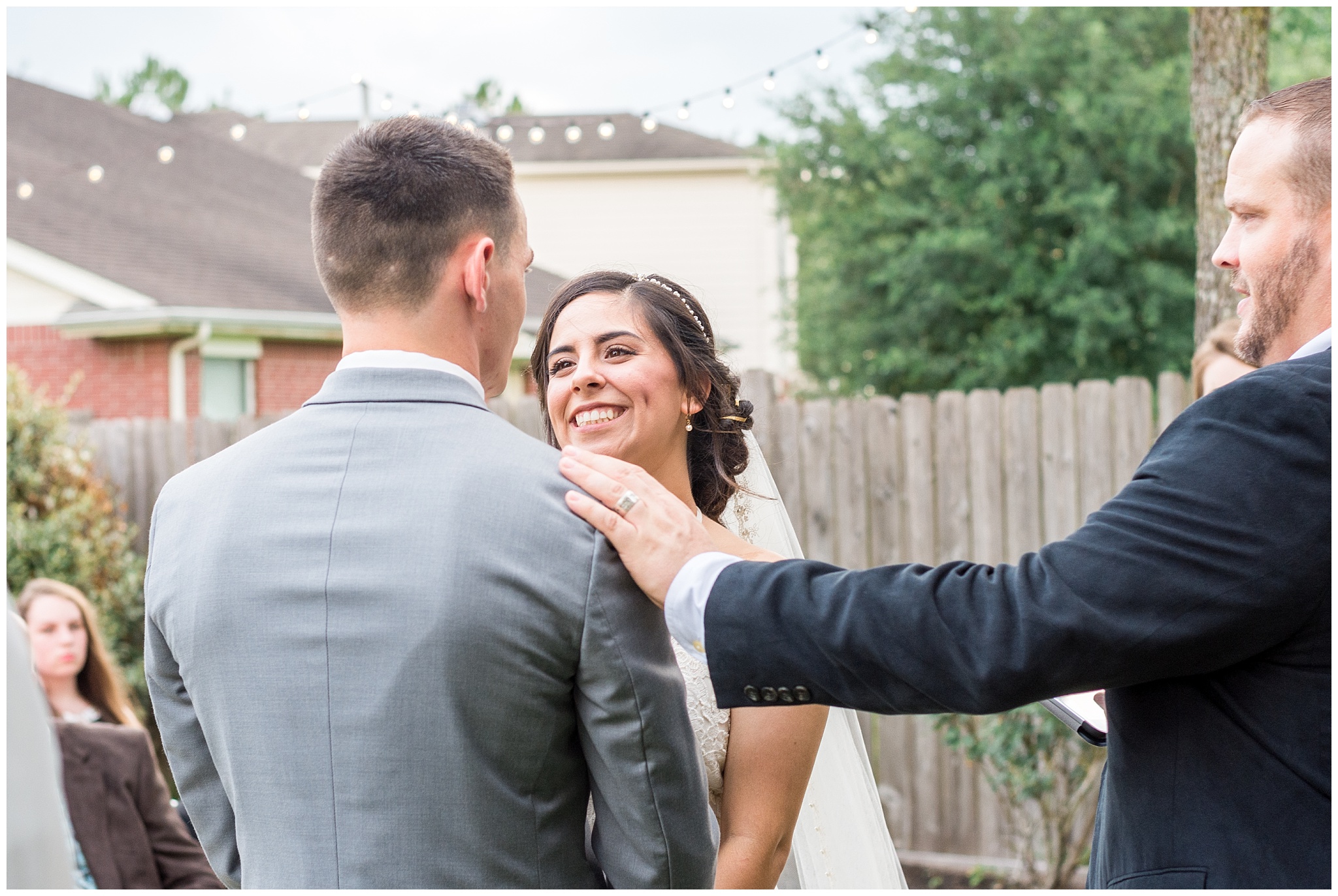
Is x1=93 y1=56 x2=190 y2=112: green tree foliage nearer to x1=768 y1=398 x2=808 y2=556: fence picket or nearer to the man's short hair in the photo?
x1=768 y1=398 x2=808 y2=556: fence picket

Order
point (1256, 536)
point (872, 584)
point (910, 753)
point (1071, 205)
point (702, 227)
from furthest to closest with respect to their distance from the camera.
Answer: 1. point (702, 227)
2. point (1071, 205)
3. point (910, 753)
4. point (872, 584)
5. point (1256, 536)

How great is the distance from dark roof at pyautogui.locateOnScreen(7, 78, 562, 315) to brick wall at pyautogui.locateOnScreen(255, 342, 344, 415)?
0.56m

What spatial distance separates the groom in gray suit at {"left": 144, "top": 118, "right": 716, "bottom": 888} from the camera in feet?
5.49

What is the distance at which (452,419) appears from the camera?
1.80 m

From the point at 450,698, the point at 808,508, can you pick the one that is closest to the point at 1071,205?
the point at 808,508

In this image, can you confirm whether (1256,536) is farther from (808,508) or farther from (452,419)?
(808,508)

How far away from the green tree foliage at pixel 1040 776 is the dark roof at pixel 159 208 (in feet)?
31.3

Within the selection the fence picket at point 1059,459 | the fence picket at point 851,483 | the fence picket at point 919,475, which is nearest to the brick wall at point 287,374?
the fence picket at point 851,483

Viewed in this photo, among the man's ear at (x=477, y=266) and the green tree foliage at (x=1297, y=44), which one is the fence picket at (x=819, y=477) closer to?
the man's ear at (x=477, y=266)

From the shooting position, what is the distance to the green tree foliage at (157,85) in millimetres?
43750

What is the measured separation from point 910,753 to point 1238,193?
4.69m

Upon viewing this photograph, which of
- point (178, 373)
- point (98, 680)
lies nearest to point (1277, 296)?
point (98, 680)

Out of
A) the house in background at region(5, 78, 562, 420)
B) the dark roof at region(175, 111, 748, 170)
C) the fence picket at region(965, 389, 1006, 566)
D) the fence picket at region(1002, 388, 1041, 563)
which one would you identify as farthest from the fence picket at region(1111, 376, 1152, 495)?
the dark roof at region(175, 111, 748, 170)

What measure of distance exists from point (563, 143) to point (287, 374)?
1184cm
